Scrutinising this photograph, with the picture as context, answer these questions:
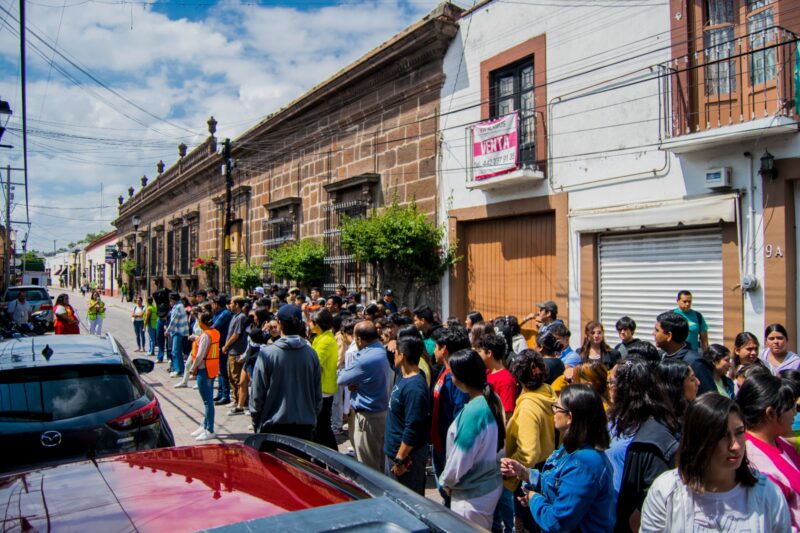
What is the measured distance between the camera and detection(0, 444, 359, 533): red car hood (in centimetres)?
182

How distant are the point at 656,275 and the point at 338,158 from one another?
30.2 ft

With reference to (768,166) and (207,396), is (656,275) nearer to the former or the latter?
(768,166)

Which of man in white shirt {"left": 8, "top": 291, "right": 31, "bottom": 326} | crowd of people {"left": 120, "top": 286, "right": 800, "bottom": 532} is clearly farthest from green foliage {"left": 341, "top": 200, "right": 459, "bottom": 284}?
man in white shirt {"left": 8, "top": 291, "right": 31, "bottom": 326}

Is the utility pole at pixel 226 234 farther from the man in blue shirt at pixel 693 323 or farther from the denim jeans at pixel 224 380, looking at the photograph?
the man in blue shirt at pixel 693 323

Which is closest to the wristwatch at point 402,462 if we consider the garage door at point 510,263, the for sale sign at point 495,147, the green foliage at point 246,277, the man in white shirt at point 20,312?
the garage door at point 510,263

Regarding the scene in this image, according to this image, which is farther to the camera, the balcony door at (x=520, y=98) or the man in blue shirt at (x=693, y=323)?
the balcony door at (x=520, y=98)

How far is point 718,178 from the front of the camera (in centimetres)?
721

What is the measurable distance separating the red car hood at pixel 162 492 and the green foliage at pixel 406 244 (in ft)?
29.3

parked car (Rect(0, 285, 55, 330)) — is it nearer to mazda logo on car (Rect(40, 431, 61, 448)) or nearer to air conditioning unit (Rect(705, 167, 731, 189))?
mazda logo on car (Rect(40, 431, 61, 448))

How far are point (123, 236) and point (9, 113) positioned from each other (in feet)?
114

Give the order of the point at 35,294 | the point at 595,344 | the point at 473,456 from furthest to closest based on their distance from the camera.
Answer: the point at 35,294 < the point at 595,344 < the point at 473,456

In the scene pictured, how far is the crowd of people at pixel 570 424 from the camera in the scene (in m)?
2.19

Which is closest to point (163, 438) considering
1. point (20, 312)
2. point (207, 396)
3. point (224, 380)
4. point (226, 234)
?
point (207, 396)

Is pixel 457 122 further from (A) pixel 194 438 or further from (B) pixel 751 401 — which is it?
(B) pixel 751 401
